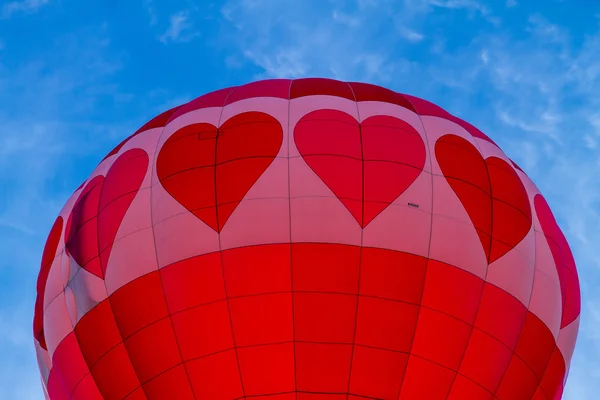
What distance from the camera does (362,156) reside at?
28.7 feet

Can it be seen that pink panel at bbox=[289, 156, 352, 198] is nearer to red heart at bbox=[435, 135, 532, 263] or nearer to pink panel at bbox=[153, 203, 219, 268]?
pink panel at bbox=[153, 203, 219, 268]

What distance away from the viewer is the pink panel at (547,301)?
8977mm

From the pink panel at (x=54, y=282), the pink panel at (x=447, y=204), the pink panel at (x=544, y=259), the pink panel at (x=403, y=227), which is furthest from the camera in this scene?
the pink panel at (x=54, y=282)

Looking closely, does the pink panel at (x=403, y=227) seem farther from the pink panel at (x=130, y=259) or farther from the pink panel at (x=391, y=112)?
the pink panel at (x=130, y=259)

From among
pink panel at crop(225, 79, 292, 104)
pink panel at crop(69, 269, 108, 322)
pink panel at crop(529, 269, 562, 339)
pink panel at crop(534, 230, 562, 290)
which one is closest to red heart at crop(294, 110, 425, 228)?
pink panel at crop(225, 79, 292, 104)

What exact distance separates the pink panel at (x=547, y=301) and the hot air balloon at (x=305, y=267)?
23 mm

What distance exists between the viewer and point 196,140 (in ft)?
29.7

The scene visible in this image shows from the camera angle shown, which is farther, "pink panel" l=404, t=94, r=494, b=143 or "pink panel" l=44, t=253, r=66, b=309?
"pink panel" l=404, t=94, r=494, b=143

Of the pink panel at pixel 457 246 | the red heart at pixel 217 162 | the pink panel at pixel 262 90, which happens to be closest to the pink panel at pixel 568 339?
the pink panel at pixel 457 246

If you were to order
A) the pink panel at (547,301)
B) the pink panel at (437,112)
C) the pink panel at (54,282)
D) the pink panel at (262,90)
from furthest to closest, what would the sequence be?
the pink panel at (437,112) → the pink panel at (262,90) → the pink panel at (54,282) → the pink panel at (547,301)

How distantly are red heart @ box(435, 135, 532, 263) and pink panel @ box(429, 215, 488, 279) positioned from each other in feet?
0.39

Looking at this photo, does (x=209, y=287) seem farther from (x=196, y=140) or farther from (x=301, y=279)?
(x=196, y=140)

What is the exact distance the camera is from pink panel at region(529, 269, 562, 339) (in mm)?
8977

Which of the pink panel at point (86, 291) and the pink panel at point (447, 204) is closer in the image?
the pink panel at point (447, 204)
